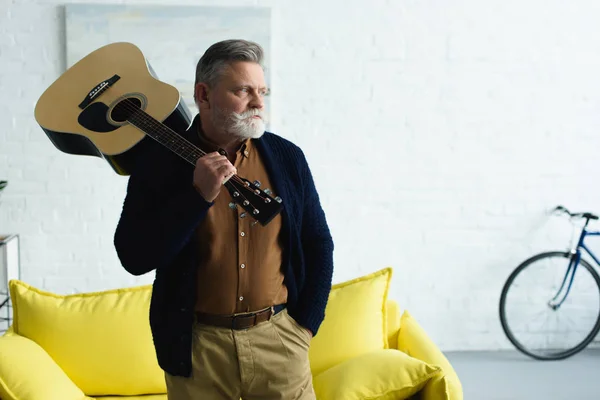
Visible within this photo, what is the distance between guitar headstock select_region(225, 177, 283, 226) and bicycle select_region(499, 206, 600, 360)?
266 cm

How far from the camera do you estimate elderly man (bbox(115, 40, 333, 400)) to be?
1.51m

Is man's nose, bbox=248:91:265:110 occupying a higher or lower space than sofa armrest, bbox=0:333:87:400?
higher

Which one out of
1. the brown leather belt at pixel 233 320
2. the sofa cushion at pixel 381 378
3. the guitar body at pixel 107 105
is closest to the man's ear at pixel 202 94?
the guitar body at pixel 107 105

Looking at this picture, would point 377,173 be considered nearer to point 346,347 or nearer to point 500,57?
point 500,57

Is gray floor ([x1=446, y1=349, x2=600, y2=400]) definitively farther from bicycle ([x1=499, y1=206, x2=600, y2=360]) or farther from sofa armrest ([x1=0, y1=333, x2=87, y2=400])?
sofa armrest ([x1=0, y1=333, x2=87, y2=400])

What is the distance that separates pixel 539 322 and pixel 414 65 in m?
1.58

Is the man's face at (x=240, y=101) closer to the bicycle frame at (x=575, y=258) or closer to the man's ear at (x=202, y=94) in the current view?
the man's ear at (x=202, y=94)

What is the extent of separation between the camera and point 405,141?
3.72 meters

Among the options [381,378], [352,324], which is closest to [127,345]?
[352,324]

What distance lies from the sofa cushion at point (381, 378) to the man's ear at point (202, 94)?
3.49 feet

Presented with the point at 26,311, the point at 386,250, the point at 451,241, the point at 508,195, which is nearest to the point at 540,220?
the point at 508,195

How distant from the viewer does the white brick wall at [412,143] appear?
3555mm

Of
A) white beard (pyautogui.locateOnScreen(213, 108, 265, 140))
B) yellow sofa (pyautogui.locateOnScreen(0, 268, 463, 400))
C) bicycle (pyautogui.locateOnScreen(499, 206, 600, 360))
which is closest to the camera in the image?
white beard (pyautogui.locateOnScreen(213, 108, 265, 140))

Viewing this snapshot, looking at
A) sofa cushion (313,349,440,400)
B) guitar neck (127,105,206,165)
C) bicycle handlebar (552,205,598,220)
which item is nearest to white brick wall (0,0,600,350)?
bicycle handlebar (552,205,598,220)
